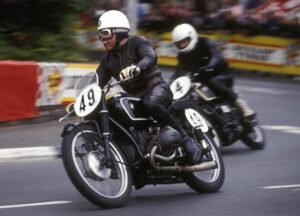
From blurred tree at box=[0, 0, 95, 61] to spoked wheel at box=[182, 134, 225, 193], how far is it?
774 centimetres

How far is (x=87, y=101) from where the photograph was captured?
790 centimetres

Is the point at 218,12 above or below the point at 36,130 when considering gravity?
above

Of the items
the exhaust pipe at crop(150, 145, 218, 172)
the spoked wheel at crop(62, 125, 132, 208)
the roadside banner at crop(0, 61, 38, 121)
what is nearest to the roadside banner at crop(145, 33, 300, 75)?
the roadside banner at crop(0, 61, 38, 121)

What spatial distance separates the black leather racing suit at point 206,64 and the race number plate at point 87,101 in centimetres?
381

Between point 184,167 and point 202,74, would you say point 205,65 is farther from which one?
point 184,167

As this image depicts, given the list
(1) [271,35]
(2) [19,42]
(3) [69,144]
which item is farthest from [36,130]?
(1) [271,35]

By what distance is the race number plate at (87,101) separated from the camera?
783cm

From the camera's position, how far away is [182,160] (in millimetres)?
8594

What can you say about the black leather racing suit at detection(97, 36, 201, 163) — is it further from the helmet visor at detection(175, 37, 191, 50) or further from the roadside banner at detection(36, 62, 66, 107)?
the roadside banner at detection(36, 62, 66, 107)

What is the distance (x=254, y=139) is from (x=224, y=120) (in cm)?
65

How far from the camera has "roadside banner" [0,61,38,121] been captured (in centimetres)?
1392

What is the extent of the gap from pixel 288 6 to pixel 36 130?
1280 centimetres

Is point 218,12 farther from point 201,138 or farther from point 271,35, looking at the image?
point 201,138

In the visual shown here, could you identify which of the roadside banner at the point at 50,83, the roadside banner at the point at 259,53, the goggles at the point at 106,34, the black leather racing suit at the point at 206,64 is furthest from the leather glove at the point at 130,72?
the roadside banner at the point at 259,53
